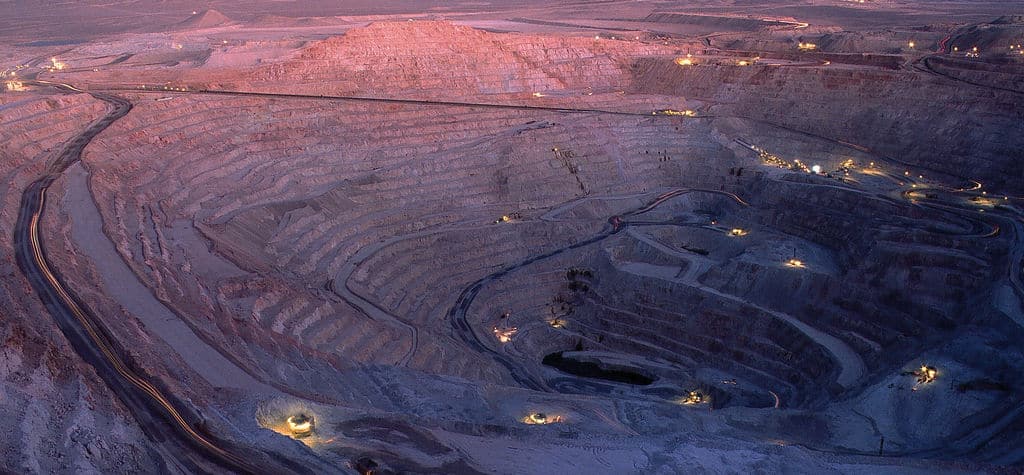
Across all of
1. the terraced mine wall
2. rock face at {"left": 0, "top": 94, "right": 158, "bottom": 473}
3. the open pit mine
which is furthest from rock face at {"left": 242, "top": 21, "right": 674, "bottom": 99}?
rock face at {"left": 0, "top": 94, "right": 158, "bottom": 473}

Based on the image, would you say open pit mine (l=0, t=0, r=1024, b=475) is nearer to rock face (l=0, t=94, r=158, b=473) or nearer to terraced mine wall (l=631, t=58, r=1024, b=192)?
rock face (l=0, t=94, r=158, b=473)

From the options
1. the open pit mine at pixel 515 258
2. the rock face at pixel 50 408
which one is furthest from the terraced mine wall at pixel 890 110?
the rock face at pixel 50 408

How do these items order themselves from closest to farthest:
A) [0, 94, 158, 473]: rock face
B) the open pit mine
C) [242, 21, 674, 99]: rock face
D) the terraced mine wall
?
1. [0, 94, 158, 473]: rock face
2. the open pit mine
3. the terraced mine wall
4. [242, 21, 674, 99]: rock face

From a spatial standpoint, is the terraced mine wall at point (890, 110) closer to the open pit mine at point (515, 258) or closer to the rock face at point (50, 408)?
the open pit mine at point (515, 258)

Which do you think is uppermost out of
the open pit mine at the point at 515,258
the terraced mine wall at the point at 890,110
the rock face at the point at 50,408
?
the terraced mine wall at the point at 890,110

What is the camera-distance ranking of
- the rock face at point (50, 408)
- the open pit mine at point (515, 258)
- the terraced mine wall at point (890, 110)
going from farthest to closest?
the terraced mine wall at point (890, 110), the open pit mine at point (515, 258), the rock face at point (50, 408)

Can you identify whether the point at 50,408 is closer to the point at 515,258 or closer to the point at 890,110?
the point at 515,258

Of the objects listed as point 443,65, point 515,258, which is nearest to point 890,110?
point 515,258

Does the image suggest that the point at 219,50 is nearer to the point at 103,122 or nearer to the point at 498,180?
the point at 103,122

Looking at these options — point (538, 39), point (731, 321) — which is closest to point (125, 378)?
point (731, 321)
